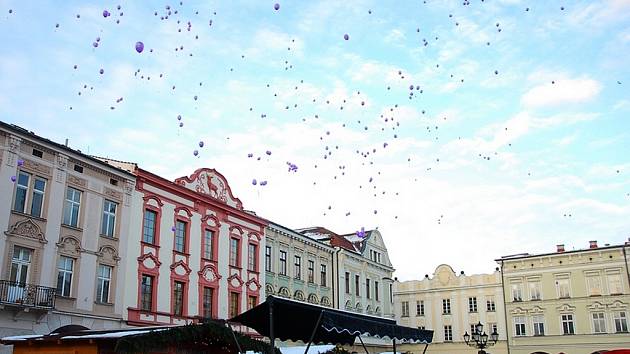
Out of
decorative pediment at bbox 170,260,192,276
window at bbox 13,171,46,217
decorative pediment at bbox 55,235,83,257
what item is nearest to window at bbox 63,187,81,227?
decorative pediment at bbox 55,235,83,257

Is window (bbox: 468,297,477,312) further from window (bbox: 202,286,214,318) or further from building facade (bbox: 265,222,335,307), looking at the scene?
window (bbox: 202,286,214,318)

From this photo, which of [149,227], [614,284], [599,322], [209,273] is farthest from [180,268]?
[614,284]

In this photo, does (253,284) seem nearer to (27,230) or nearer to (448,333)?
(27,230)

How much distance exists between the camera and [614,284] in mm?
49438

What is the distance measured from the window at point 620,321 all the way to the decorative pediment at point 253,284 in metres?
29.5

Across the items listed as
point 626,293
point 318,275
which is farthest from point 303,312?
point 626,293

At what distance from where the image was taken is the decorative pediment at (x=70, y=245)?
24759 mm

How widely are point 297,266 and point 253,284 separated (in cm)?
529

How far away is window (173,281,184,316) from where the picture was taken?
99.8ft

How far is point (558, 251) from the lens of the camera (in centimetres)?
5288

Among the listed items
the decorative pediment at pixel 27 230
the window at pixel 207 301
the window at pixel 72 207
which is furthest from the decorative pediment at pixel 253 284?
the decorative pediment at pixel 27 230

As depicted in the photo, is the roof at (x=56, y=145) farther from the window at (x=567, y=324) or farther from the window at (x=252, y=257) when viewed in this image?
the window at (x=567, y=324)

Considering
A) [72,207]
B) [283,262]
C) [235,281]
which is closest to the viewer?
[72,207]

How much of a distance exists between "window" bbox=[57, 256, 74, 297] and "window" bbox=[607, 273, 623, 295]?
1618 inches
